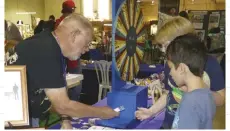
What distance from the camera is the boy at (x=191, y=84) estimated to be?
966mm

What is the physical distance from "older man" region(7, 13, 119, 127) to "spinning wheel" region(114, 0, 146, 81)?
208 millimetres

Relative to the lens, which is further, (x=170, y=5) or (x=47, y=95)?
(x=170, y=5)

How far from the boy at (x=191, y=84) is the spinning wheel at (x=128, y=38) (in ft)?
1.42

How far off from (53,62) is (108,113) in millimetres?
388

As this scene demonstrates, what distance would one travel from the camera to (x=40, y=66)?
118 cm

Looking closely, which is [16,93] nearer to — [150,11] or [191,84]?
[191,84]

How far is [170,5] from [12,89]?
13.0ft

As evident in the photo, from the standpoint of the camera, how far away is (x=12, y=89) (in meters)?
1.01

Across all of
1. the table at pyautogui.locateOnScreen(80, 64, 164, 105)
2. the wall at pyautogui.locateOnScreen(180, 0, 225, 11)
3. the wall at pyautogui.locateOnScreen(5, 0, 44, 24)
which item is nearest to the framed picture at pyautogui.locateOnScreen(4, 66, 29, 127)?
the table at pyautogui.locateOnScreen(80, 64, 164, 105)

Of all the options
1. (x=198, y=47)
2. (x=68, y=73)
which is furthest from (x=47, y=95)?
(x=68, y=73)

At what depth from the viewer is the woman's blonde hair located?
4.24 ft

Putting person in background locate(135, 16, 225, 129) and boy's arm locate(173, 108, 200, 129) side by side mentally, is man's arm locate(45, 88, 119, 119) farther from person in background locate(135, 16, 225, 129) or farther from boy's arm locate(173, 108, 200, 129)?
boy's arm locate(173, 108, 200, 129)

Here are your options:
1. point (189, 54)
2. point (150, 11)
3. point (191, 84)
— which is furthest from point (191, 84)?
point (150, 11)

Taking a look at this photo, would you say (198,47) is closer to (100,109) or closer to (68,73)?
(100,109)
